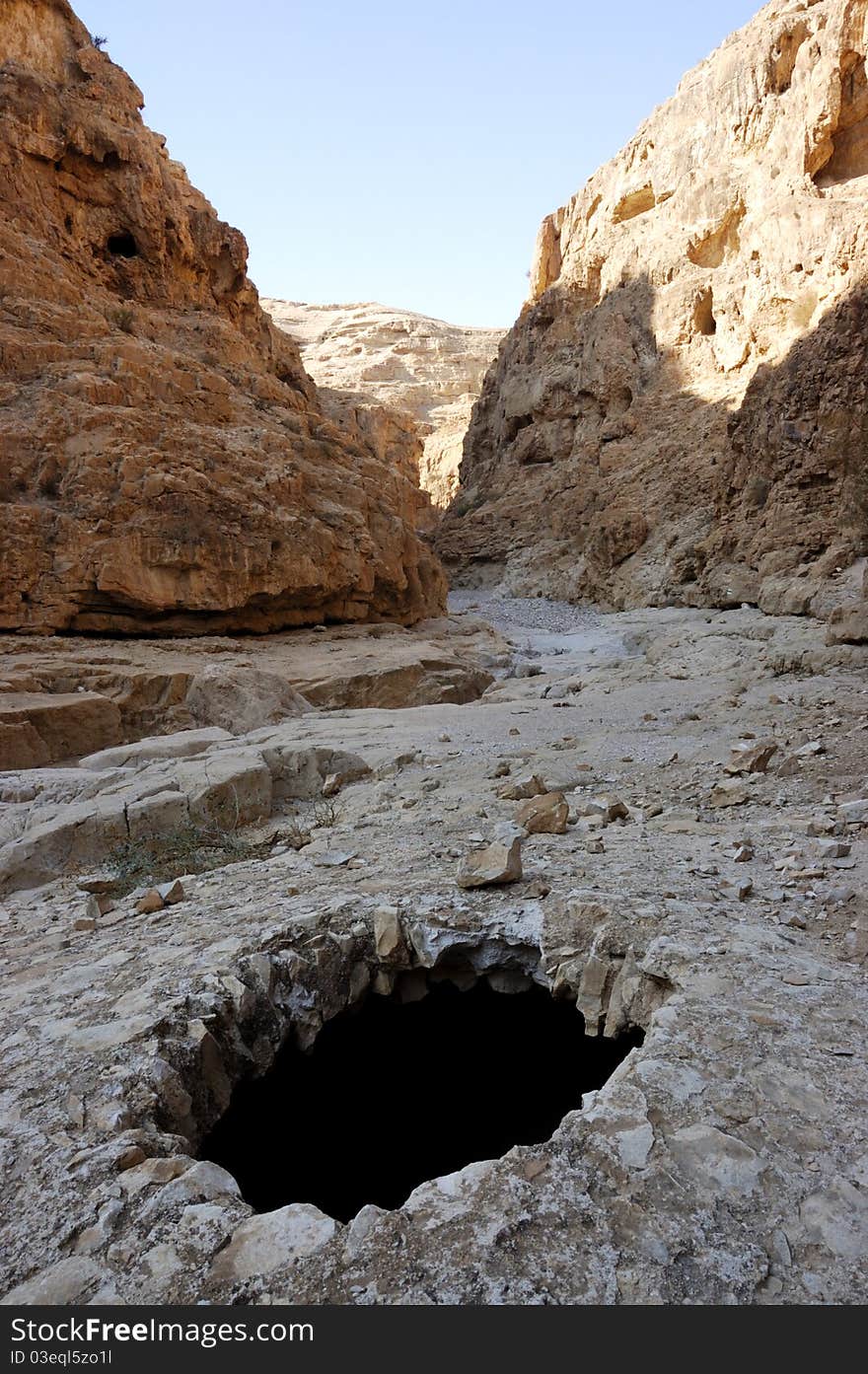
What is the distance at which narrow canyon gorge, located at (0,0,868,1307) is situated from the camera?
1.63 meters

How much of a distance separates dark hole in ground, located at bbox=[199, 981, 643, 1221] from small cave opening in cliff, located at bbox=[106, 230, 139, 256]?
18.4 metres

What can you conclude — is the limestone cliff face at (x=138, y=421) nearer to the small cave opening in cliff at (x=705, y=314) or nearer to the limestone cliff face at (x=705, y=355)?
the limestone cliff face at (x=705, y=355)

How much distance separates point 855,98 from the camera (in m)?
19.4

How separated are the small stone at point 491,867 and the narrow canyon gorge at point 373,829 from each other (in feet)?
0.06

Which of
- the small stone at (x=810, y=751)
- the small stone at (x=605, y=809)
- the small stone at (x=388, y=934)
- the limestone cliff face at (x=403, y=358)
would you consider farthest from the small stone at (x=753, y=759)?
the limestone cliff face at (x=403, y=358)

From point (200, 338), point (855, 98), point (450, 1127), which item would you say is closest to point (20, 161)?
point (200, 338)

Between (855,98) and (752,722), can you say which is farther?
(855,98)

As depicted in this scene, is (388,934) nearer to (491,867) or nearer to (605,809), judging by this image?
(491,867)

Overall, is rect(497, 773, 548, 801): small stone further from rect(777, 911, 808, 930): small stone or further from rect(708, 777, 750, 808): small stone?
rect(777, 911, 808, 930): small stone

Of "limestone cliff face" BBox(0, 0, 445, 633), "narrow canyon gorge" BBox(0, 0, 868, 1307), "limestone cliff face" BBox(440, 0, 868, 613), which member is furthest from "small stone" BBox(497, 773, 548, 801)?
"limestone cliff face" BBox(0, 0, 445, 633)

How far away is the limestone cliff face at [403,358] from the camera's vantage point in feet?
156

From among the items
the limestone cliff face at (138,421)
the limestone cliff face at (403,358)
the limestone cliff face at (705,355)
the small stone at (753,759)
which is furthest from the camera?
the limestone cliff face at (403,358)
